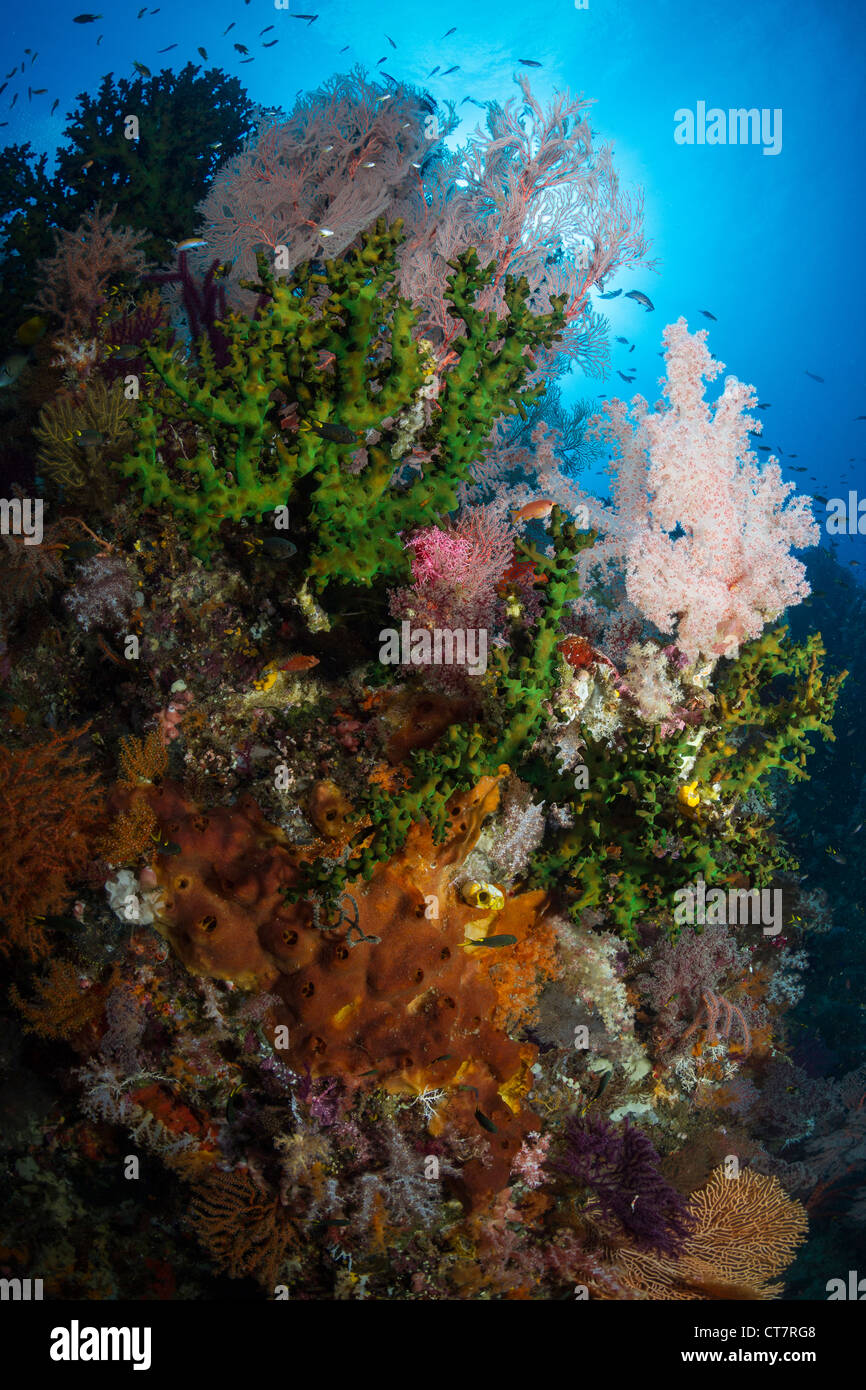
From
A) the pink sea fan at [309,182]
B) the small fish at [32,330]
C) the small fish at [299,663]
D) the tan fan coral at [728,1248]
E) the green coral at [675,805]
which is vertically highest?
the pink sea fan at [309,182]

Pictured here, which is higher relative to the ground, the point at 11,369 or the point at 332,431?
Answer: the point at 11,369

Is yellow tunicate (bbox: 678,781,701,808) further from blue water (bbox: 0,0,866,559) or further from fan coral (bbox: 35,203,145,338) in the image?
blue water (bbox: 0,0,866,559)

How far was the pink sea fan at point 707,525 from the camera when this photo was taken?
4375 mm

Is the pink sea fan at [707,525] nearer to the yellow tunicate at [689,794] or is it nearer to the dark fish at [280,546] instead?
the yellow tunicate at [689,794]

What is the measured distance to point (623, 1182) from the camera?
4.40m

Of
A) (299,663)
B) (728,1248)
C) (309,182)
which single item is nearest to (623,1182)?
(728,1248)

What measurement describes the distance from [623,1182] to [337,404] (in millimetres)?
5353

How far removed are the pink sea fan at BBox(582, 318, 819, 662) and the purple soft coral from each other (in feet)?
11.2

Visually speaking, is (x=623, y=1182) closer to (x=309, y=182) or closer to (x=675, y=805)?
(x=675, y=805)

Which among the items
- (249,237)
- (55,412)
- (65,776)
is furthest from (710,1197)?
(249,237)

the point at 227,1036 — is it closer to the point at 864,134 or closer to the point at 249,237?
the point at 249,237

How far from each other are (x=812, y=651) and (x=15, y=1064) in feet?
20.1

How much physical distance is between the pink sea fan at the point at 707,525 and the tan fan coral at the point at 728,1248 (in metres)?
4.21

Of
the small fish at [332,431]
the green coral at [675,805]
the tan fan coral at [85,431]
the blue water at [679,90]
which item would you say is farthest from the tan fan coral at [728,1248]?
the blue water at [679,90]
